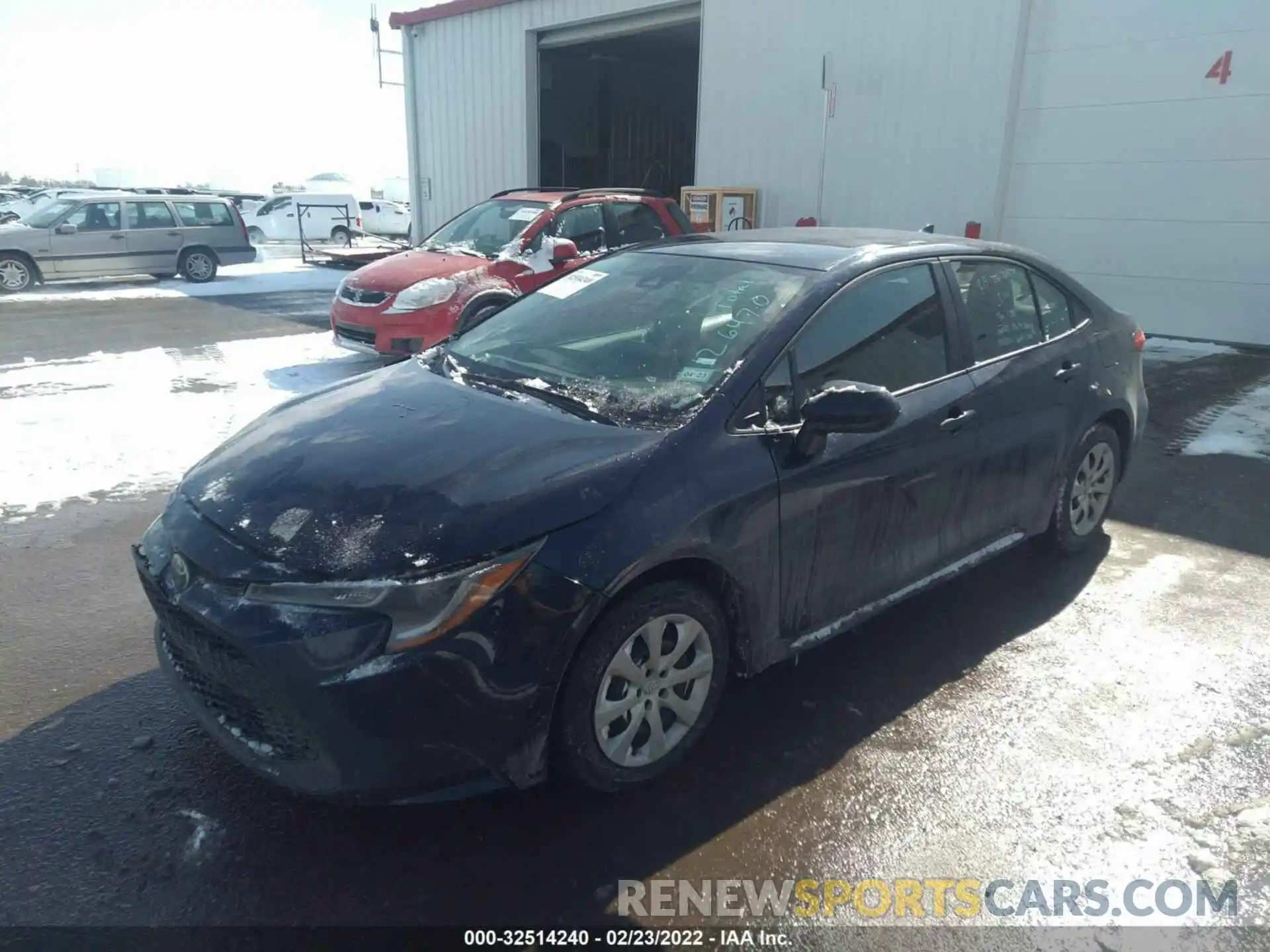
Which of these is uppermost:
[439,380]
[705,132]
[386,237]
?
[705,132]

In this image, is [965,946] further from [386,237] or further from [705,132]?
[386,237]

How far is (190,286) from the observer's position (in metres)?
15.6

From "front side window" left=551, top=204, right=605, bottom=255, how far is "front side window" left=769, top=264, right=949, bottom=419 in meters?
5.81

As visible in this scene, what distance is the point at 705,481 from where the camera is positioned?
2725 mm

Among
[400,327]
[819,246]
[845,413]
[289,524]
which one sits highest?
[819,246]

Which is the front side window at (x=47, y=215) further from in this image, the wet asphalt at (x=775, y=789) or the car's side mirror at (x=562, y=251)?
the wet asphalt at (x=775, y=789)

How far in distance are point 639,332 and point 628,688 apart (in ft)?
4.49

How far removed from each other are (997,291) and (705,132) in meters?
10.7

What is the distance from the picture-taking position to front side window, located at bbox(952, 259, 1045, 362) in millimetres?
3773

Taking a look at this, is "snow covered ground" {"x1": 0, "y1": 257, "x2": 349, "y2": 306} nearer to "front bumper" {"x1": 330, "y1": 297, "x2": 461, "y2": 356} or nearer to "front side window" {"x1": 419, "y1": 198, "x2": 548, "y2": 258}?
"front side window" {"x1": 419, "y1": 198, "x2": 548, "y2": 258}

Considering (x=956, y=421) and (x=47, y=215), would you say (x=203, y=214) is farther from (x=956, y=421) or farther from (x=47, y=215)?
(x=956, y=421)

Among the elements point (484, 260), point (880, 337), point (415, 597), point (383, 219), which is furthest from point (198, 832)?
point (383, 219)

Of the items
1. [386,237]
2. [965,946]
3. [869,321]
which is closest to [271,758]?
[965,946]

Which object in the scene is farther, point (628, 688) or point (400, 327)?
point (400, 327)
